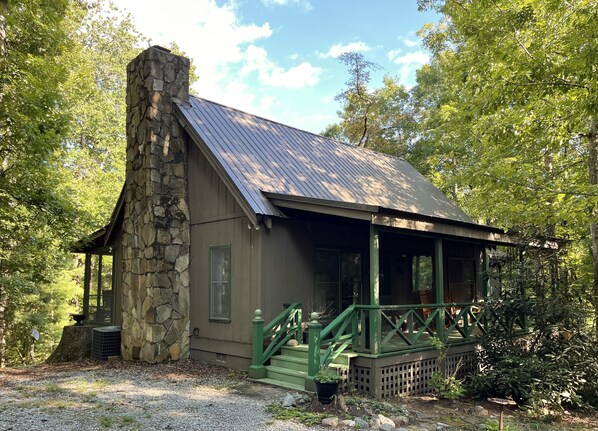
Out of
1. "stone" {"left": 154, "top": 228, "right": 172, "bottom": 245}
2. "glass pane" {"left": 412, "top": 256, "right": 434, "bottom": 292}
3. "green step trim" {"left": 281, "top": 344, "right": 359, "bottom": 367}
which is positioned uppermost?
"stone" {"left": 154, "top": 228, "right": 172, "bottom": 245}

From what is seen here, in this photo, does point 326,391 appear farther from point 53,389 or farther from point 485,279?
point 485,279

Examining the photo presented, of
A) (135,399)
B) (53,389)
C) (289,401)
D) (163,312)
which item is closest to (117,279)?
(163,312)

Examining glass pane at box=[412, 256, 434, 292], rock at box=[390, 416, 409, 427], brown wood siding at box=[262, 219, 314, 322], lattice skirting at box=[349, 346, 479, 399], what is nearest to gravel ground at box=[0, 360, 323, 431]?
rock at box=[390, 416, 409, 427]

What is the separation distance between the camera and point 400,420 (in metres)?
6.39

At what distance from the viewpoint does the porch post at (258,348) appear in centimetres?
838

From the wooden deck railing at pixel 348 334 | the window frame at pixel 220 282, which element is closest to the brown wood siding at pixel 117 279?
the window frame at pixel 220 282

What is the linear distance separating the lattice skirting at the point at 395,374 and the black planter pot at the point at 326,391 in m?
1.27

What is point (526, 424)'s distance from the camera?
23.7 feet

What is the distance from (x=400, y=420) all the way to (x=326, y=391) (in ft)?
3.34

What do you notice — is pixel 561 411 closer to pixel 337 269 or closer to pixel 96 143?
pixel 337 269

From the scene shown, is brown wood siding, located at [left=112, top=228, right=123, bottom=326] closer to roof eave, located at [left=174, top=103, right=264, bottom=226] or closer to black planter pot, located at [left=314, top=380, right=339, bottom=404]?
roof eave, located at [left=174, top=103, right=264, bottom=226]

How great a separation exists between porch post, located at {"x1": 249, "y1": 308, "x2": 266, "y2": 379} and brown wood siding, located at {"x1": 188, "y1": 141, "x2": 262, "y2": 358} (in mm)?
487

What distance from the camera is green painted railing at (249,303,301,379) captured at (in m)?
8.43

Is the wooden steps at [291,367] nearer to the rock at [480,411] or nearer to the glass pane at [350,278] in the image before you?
the rock at [480,411]
